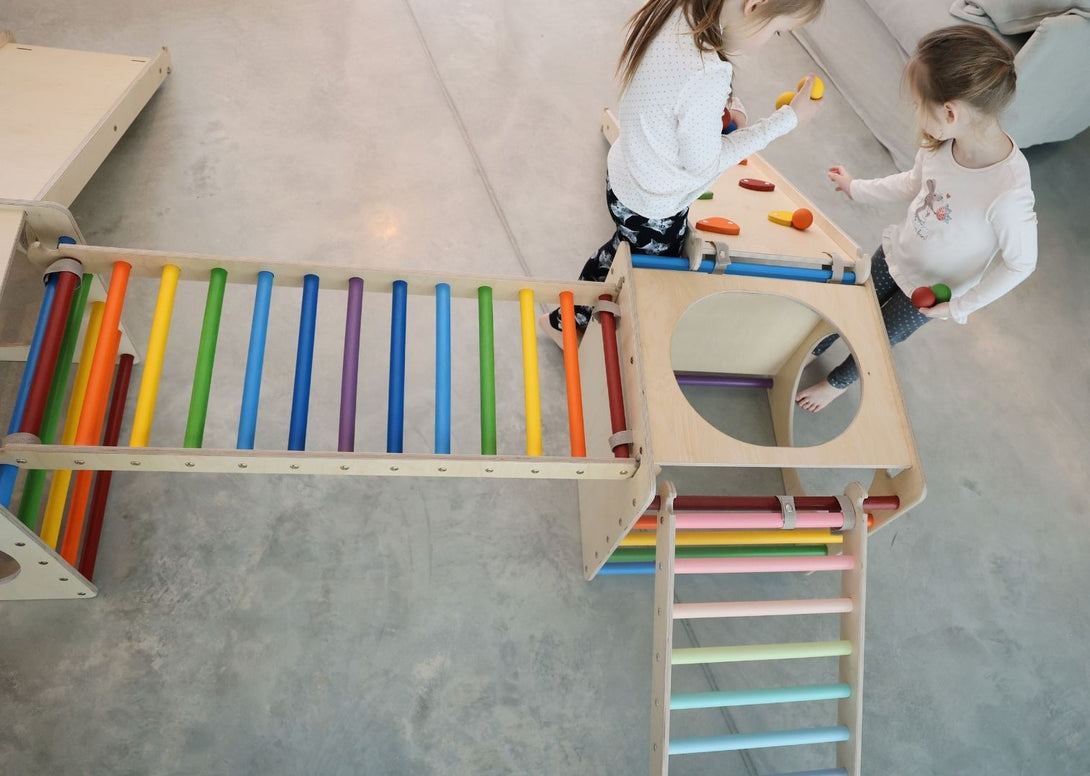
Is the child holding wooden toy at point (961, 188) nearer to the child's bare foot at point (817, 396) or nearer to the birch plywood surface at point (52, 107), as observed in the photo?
the child's bare foot at point (817, 396)

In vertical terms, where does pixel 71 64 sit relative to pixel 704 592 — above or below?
above

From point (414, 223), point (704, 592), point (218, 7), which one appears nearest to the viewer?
point (704, 592)

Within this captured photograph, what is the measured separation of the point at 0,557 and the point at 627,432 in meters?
1.37

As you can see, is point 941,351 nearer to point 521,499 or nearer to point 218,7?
point 521,499

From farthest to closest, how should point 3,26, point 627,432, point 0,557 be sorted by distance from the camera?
point 3,26 < point 0,557 < point 627,432

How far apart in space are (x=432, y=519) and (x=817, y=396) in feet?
3.65

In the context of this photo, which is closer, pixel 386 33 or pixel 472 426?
pixel 472 426

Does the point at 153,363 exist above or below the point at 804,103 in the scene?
below

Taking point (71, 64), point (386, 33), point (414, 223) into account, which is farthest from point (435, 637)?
point (386, 33)

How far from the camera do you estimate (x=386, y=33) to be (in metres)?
2.91

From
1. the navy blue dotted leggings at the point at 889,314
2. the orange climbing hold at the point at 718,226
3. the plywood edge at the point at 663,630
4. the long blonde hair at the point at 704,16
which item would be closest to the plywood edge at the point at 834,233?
the navy blue dotted leggings at the point at 889,314

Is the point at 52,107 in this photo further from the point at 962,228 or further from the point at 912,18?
the point at 912,18

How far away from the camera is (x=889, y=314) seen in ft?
6.63

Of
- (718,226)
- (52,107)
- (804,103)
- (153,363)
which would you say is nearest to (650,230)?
(718,226)
